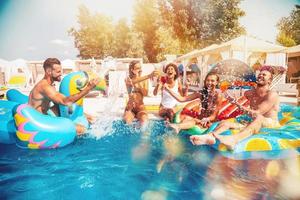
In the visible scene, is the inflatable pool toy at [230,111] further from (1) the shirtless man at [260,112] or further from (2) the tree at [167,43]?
(2) the tree at [167,43]

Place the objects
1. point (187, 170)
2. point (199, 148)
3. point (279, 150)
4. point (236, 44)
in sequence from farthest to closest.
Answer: point (236, 44) → point (199, 148) → point (279, 150) → point (187, 170)

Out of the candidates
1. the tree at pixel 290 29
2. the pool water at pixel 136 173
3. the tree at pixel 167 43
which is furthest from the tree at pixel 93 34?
the pool water at pixel 136 173

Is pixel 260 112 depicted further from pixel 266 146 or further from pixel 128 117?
pixel 128 117

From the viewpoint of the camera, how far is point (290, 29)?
40000mm

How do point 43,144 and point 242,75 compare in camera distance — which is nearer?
point 43,144

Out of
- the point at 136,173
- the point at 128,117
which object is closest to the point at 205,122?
the point at 128,117

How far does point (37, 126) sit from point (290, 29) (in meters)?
45.3

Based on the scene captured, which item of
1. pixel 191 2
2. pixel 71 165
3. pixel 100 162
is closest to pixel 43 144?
pixel 71 165

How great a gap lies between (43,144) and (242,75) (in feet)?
15.2

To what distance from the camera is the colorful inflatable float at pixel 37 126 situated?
380 cm

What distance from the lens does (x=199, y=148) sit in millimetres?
4277

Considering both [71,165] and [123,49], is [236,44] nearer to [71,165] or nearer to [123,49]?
[71,165]

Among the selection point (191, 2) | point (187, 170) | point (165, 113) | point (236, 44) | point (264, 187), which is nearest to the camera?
point (264, 187)

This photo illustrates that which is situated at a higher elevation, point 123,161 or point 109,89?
point 109,89
